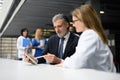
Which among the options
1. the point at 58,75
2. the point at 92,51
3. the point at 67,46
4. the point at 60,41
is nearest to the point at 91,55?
the point at 92,51

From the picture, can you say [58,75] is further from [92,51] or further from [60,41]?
[60,41]

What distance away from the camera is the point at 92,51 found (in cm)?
225

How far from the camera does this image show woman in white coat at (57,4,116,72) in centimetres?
223

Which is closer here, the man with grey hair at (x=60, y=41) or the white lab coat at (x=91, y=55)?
the white lab coat at (x=91, y=55)

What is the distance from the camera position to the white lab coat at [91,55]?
7.30ft

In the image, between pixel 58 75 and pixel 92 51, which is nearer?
pixel 58 75

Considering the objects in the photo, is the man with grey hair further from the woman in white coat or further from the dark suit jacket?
the woman in white coat

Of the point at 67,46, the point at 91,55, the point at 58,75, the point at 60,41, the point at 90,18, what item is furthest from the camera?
the point at 60,41


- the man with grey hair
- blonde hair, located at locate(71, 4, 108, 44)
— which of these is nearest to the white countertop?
blonde hair, located at locate(71, 4, 108, 44)

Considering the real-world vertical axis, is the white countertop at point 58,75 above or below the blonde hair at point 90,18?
below

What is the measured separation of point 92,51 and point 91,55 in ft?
0.11

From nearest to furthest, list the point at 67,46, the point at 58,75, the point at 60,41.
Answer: the point at 58,75 → the point at 67,46 → the point at 60,41

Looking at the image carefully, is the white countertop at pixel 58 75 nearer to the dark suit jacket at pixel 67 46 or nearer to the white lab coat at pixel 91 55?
the white lab coat at pixel 91 55

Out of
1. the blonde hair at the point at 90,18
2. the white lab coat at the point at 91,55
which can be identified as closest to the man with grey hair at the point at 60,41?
the blonde hair at the point at 90,18
